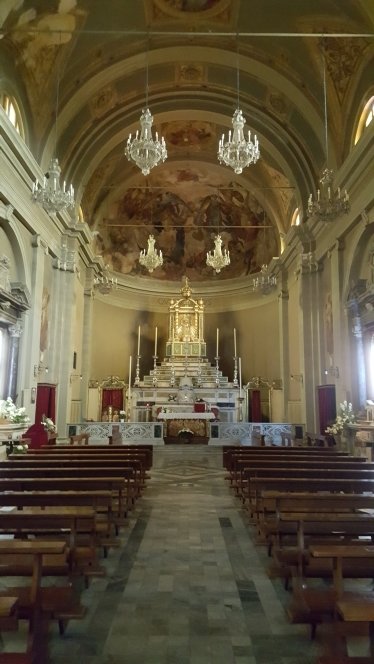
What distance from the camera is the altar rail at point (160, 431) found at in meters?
16.4

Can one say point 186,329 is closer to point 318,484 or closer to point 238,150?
point 238,150

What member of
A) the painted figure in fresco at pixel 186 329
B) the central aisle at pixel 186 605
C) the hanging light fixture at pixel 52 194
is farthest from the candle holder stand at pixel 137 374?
the central aisle at pixel 186 605

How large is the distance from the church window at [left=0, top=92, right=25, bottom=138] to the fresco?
9.80 metres

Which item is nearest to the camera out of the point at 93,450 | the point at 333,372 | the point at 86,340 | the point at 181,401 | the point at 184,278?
the point at 93,450

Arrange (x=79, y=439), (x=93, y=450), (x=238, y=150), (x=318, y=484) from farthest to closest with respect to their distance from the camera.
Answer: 1. (x=79, y=439)
2. (x=93, y=450)
3. (x=238, y=150)
4. (x=318, y=484)

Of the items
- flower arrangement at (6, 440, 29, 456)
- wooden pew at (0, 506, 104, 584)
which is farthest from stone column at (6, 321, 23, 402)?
wooden pew at (0, 506, 104, 584)

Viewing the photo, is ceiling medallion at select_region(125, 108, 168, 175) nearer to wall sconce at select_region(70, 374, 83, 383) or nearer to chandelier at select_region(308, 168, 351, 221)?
chandelier at select_region(308, 168, 351, 221)

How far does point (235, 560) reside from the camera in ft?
17.0

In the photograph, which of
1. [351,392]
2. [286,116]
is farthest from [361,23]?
[351,392]

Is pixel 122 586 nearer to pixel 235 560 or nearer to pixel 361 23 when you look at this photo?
pixel 235 560

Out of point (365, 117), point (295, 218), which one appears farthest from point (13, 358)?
point (295, 218)

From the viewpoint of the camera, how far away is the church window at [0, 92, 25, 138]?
12180mm

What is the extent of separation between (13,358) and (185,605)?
9.59 meters

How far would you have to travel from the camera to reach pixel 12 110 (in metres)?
12.8
